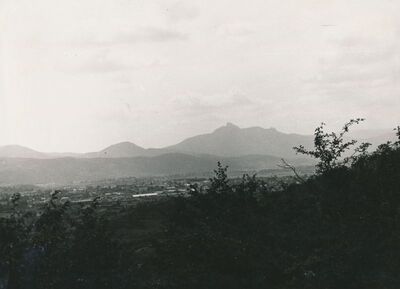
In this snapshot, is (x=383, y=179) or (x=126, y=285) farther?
(x=383, y=179)

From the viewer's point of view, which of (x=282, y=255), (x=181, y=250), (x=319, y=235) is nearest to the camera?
(x=181, y=250)

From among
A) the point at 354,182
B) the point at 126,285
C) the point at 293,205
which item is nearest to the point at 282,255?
the point at 354,182

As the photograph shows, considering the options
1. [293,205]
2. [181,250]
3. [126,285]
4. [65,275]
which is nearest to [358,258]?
[181,250]

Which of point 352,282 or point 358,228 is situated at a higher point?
point 358,228

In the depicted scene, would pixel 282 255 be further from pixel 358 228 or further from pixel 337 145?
pixel 337 145

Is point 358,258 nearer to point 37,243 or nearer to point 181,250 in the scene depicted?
point 181,250

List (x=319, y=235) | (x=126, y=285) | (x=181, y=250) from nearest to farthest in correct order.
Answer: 1. (x=126, y=285)
2. (x=181, y=250)
3. (x=319, y=235)

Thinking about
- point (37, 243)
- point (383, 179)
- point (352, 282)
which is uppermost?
point (383, 179)
